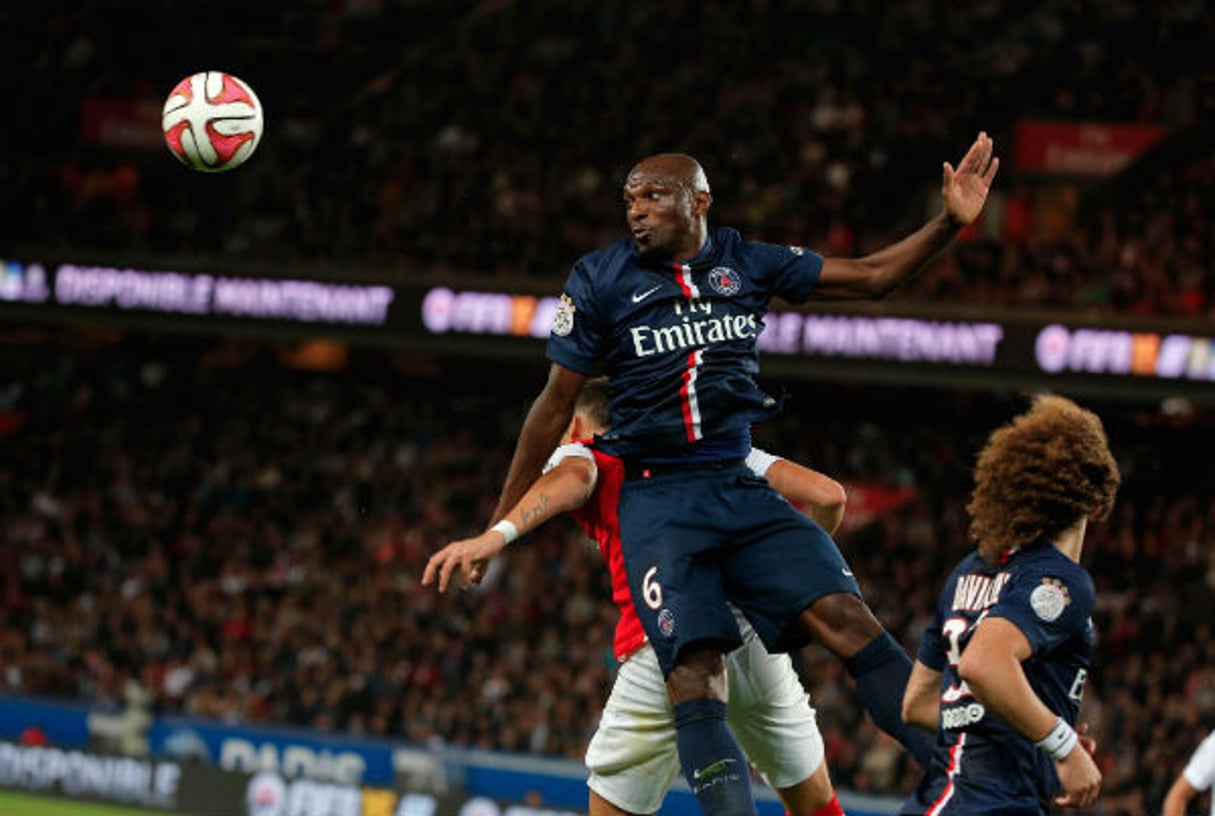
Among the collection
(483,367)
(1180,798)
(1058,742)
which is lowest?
(1180,798)

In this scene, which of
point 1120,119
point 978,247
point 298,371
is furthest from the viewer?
point 298,371

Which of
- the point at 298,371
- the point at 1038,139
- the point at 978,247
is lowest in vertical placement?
the point at 298,371

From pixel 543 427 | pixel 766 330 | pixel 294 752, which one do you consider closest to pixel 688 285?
pixel 543 427

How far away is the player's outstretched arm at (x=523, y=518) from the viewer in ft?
17.8

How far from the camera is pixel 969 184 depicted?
19.8 feet

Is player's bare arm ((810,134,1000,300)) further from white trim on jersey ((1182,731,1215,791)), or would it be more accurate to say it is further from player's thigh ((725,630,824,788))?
white trim on jersey ((1182,731,1215,791))

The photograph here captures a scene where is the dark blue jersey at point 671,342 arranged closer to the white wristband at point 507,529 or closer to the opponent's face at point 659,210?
the opponent's face at point 659,210

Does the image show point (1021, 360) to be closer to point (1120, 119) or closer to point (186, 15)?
point (1120, 119)

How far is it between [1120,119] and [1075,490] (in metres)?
15.6

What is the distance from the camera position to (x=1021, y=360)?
16.6 m

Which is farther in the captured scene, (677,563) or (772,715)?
(772,715)

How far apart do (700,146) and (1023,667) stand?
50.5 feet

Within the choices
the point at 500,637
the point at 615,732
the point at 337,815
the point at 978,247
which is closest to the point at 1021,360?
the point at 978,247

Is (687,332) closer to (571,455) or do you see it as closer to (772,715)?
(571,455)
